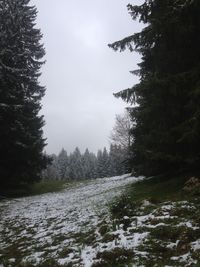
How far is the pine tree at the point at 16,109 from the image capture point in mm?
25688

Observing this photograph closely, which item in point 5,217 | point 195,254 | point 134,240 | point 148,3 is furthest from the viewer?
point 5,217

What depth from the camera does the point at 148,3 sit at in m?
15.3

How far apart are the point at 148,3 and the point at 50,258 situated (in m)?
11.6

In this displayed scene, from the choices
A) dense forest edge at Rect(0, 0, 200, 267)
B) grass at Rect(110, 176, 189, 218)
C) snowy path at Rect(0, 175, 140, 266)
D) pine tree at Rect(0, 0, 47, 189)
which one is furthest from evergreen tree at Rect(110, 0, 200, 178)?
pine tree at Rect(0, 0, 47, 189)

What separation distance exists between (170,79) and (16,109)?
1573cm

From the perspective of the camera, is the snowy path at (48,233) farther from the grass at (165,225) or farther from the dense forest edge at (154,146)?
the grass at (165,225)

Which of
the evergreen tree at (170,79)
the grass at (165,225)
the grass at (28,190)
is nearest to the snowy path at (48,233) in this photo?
the grass at (165,225)

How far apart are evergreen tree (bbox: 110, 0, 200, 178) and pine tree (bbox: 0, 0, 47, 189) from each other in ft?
38.6

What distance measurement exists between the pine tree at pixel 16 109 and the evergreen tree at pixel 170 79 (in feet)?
38.6

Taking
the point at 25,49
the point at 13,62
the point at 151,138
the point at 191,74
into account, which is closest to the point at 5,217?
the point at 151,138

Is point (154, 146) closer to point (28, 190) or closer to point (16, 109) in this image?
point (16, 109)

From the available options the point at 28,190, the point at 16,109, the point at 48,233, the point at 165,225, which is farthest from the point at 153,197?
the point at 28,190

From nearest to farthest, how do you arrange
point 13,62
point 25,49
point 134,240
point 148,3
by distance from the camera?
point 134,240 < point 148,3 < point 13,62 < point 25,49

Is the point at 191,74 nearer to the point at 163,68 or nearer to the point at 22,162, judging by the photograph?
the point at 163,68
